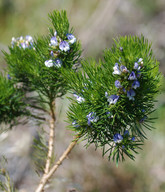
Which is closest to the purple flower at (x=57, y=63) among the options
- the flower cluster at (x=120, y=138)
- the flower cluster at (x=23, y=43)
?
the flower cluster at (x=23, y=43)

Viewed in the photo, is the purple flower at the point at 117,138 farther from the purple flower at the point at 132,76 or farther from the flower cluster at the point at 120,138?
the purple flower at the point at 132,76

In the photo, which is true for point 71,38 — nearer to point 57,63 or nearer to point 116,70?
point 57,63

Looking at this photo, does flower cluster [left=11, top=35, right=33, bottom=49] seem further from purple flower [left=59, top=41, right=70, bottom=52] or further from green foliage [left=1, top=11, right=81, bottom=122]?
purple flower [left=59, top=41, right=70, bottom=52]

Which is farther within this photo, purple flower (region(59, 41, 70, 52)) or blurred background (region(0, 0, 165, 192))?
blurred background (region(0, 0, 165, 192))

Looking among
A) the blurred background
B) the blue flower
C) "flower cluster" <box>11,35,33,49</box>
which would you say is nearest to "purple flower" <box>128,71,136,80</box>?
the blue flower

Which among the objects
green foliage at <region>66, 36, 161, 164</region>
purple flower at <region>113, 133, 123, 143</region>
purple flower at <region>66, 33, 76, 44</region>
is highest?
purple flower at <region>66, 33, 76, 44</region>

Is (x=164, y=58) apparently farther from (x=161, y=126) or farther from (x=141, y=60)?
(x=141, y=60)
